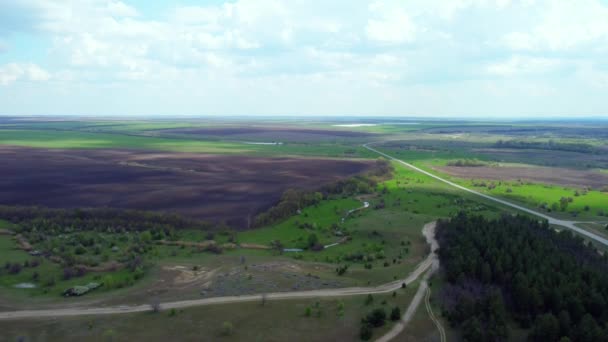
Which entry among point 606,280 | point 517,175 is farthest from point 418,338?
point 517,175

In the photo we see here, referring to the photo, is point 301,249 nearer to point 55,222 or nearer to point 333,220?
point 333,220

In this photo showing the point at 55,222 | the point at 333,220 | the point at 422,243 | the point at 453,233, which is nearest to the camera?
the point at 453,233

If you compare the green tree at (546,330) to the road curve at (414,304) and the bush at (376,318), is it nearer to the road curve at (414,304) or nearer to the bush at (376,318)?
the road curve at (414,304)

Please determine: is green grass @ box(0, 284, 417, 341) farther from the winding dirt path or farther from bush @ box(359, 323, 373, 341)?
the winding dirt path

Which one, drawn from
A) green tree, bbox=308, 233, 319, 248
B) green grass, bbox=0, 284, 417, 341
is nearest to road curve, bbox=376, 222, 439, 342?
green grass, bbox=0, 284, 417, 341

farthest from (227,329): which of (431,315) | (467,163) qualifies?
(467,163)

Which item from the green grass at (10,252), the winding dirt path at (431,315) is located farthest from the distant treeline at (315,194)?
the winding dirt path at (431,315)
